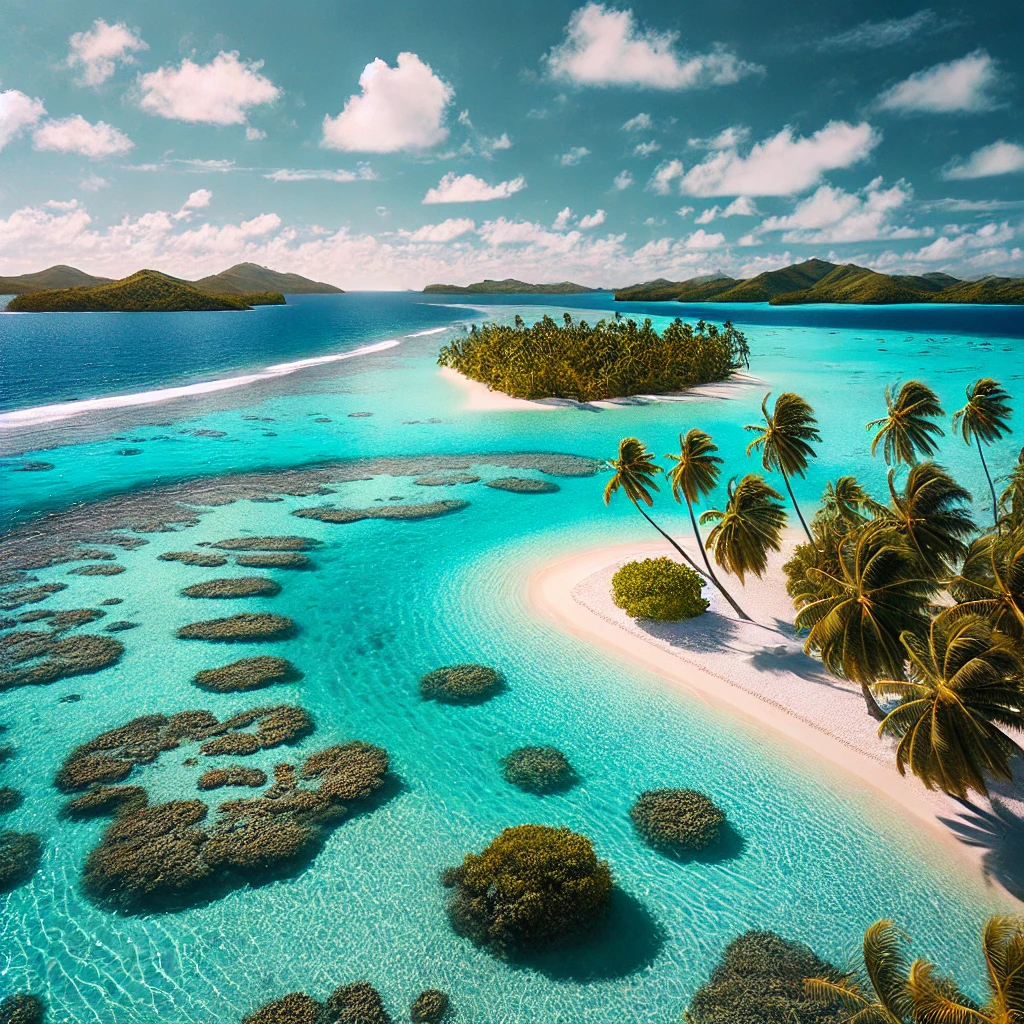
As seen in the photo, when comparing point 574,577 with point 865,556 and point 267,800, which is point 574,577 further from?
point 267,800

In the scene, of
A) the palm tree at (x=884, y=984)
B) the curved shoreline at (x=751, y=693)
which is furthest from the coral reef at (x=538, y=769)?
the palm tree at (x=884, y=984)

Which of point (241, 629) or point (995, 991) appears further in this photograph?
point (241, 629)

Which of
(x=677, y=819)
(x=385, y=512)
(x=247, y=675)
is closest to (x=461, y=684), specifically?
(x=247, y=675)

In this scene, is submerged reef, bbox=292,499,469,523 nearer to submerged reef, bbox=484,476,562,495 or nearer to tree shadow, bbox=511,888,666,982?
submerged reef, bbox=484,476,562,495

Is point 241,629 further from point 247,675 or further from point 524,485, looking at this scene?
point 524,485

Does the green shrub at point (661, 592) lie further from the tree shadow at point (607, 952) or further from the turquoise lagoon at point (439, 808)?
the tree shadow at point (607, 952)

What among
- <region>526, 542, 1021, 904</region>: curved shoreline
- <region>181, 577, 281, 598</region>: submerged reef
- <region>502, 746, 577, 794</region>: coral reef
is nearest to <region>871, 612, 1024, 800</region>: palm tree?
<region>526, 542, 1021, 904</region>: curved shoreline

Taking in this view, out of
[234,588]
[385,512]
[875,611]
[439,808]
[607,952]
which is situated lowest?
[607,952]
